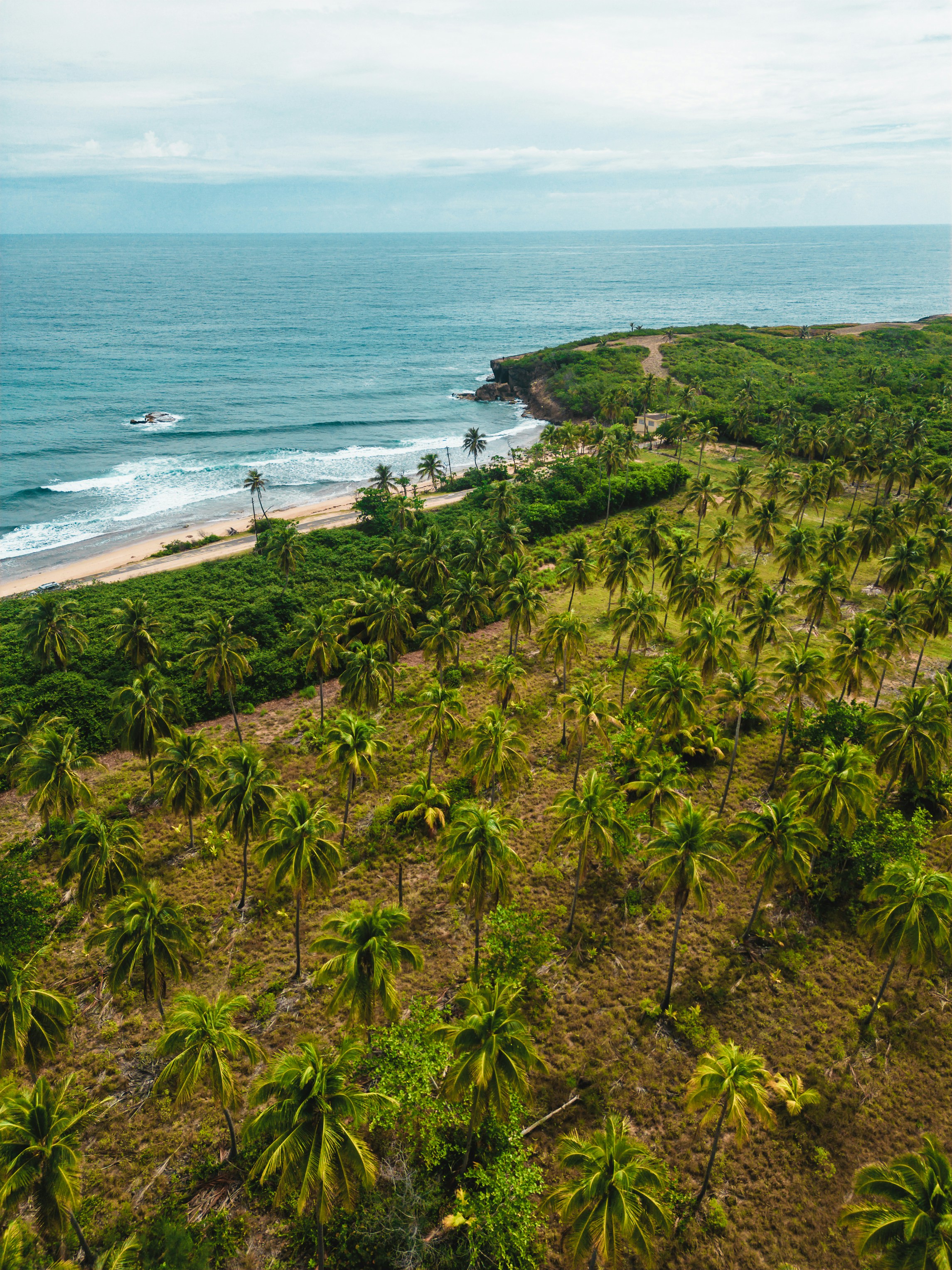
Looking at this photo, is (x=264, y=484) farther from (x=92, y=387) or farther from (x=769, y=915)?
(x=92, y=387)

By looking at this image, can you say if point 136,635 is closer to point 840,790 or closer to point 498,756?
point 498,756

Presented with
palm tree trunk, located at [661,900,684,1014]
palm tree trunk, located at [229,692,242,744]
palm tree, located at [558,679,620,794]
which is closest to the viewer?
palm tree trunk, located at [661,900,684,1014]

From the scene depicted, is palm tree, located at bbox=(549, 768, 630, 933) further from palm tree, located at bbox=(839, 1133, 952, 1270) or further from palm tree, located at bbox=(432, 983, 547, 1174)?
palm tree, located at bbox=(839, 1133, 952, 1270)

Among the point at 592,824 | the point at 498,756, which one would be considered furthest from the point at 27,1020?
the point at 592,824

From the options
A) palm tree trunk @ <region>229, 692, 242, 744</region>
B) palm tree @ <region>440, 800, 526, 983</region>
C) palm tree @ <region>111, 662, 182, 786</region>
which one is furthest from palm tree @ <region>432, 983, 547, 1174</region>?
palm tree trunk @ <region>229, 692, 242, 744</region>

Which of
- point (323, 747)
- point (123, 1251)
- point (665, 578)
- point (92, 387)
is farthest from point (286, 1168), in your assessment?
point (92, 387)

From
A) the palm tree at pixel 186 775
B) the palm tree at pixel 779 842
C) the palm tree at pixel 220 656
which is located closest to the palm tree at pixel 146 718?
the palm tree at pixel 220 656

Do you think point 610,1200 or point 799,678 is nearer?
point 610,1200
